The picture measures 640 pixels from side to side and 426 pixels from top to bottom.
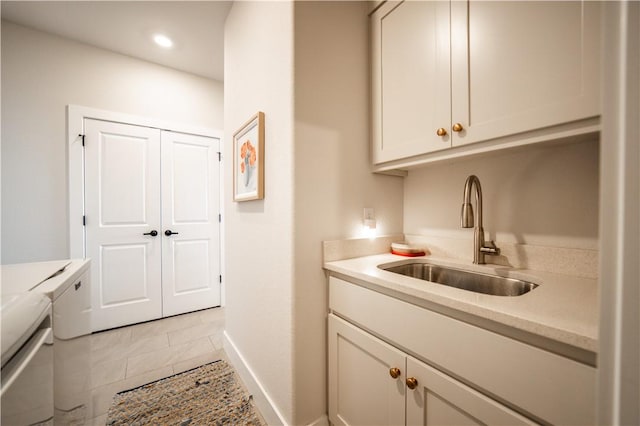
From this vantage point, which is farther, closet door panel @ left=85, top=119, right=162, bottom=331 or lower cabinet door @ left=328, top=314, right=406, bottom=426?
closet door panel @ left=85, top=119, right=162, bottom=331

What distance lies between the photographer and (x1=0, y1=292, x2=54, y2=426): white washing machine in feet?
1.65

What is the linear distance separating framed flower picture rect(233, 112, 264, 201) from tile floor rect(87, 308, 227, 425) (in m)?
1.19

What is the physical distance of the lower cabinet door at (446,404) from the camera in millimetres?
674

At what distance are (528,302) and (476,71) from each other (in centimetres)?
86

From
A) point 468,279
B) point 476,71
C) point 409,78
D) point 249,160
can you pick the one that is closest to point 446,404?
point 468,279

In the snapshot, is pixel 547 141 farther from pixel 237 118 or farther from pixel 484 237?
pixel 237 118

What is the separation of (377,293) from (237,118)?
4.95ft

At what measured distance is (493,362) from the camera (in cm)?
68

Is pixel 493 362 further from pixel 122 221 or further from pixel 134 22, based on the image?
pixel 134 22

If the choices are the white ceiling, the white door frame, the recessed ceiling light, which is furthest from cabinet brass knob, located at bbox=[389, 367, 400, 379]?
the recessed ceiling light

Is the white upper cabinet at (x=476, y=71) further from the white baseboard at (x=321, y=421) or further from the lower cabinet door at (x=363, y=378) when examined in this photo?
the white baseboard at (x=321, y=421)

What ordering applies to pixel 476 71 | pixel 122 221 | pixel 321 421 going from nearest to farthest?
pixel 476 71, pixel 321 421, pixel 122 221

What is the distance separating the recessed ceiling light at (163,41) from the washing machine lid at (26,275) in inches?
86.0

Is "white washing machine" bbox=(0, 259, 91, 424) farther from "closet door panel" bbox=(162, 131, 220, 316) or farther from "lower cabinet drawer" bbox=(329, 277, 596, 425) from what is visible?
"closet door panel" bbox=(162, 131, 220, 316)
